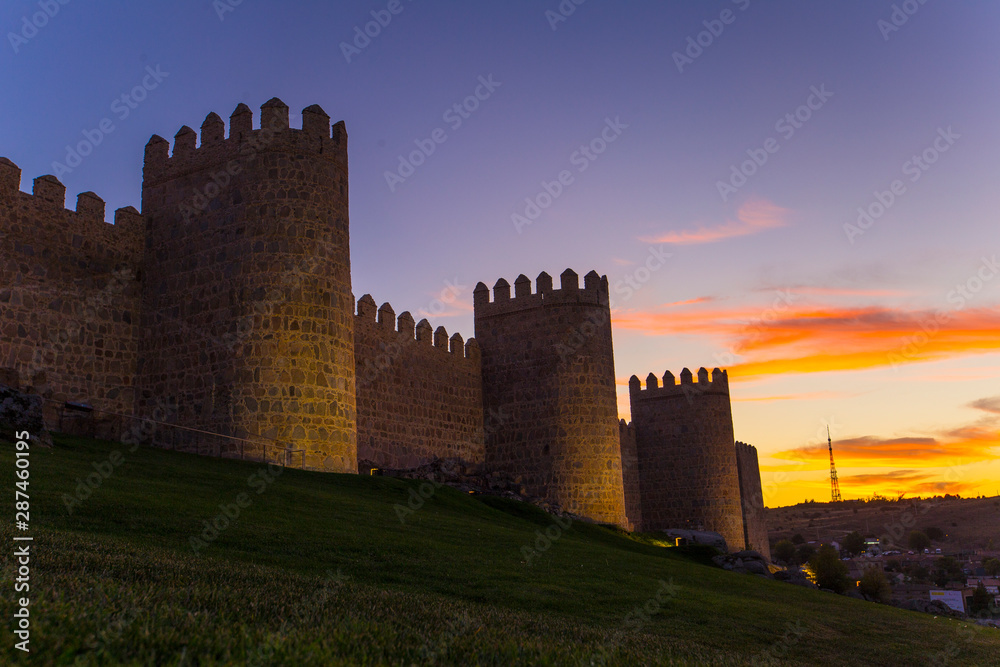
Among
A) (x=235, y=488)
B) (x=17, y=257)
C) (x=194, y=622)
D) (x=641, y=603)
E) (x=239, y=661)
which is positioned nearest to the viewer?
(x=239, y=661)

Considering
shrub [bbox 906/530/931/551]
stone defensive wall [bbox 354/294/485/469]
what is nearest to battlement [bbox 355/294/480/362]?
stone defensive wall [bbox 354/294/485/469]

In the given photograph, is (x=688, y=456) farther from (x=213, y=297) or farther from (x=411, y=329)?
(x=213, y=297)

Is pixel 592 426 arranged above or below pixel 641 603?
above

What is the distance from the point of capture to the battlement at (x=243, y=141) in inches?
710

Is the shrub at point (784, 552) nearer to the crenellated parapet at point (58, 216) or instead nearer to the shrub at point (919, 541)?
the shrub at point (919, 541)

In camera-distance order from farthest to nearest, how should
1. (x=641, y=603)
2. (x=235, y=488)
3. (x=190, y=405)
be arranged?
(x=190, y=405), (x=235, y=488), (x=641, y=603)

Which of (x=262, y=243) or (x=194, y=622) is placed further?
(x=262, y=243)

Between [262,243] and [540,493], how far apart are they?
13017mm

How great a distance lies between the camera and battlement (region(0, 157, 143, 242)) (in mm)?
16181

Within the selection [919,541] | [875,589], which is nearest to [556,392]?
[875,589]

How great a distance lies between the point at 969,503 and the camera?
11444cm

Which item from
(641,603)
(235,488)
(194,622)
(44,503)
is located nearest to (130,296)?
(235,488)

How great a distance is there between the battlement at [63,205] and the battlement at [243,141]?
4.03 feet

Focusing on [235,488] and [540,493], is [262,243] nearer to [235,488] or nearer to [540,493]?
[235,488]
